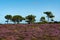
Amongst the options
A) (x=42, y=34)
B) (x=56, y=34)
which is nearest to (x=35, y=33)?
(x=42, y=34)

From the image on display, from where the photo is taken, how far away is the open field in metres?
13.4

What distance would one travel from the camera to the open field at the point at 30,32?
1342 cm

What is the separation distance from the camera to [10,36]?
13.3 metres

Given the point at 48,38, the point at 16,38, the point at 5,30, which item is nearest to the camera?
the point at 16,38

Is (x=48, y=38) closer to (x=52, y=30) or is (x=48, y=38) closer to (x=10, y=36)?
(x=52, y=30)

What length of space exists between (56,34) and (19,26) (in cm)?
354

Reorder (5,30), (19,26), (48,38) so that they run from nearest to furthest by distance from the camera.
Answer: (48,38), (5,30), (19,26)

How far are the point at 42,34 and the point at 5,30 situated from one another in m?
2.95

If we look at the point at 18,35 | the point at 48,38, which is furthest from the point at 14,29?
the point at 48,38

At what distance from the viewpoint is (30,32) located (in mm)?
14336

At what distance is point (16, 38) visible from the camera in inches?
517

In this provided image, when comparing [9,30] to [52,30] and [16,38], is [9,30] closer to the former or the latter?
[16,38]

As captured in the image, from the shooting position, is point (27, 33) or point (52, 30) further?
point (52, 30)

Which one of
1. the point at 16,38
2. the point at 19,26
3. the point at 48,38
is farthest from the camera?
the point at 19,26
